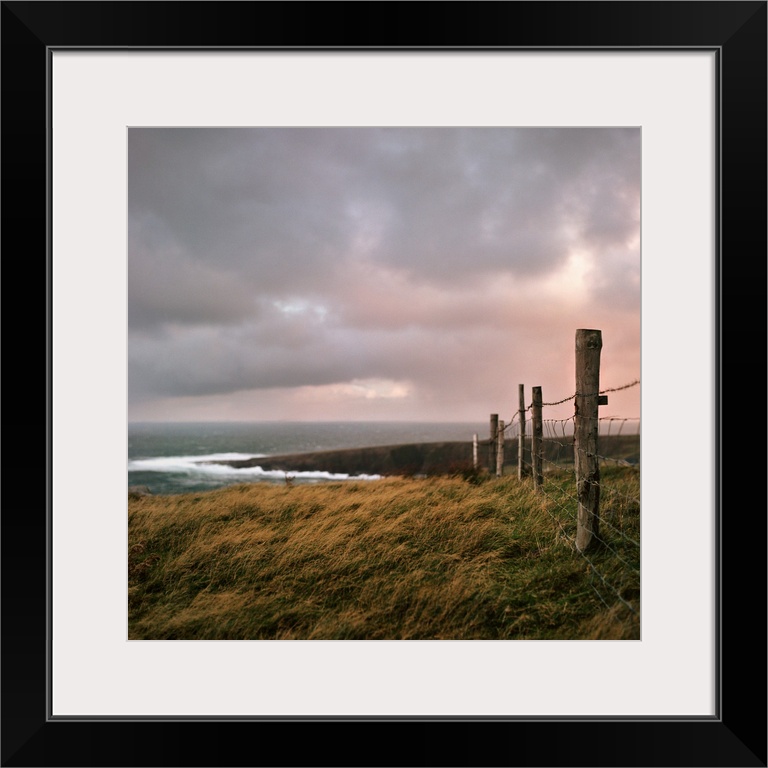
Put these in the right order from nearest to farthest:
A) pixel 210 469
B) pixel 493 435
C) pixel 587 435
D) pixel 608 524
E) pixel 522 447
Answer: pixel 608 524
pixel 587 435
pixel 522 447
pixel 493 435
pixel 210 469

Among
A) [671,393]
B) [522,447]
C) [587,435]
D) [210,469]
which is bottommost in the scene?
[210,469]

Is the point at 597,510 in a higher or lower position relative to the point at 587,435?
lower

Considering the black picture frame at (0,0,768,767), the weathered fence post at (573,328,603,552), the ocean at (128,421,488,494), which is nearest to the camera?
the black picture frame at (0,0,768,767)

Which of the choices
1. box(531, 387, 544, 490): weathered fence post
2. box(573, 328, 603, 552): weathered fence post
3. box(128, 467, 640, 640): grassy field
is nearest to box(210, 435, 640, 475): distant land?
box(531, 387, 544, 490): weathered fence post

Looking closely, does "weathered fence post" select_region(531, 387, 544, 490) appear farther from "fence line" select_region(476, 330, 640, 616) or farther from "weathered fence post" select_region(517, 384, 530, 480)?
"fence line" select_region(476, 330, 640, 616)

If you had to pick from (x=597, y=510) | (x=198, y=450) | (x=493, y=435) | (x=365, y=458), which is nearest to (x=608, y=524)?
(x=597, y=510)

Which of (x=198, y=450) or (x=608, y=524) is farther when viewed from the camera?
(x=198, y=450)

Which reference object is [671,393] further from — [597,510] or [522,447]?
[522,447]
